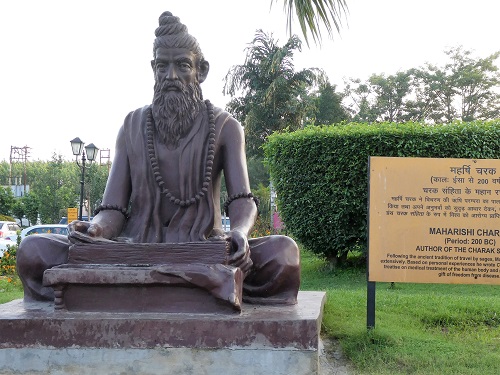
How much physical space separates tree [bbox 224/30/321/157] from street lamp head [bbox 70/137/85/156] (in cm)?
787

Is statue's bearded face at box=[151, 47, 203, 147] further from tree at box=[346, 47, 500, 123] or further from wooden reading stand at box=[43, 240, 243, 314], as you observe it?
tree at box=[346, 47, 500, 123]

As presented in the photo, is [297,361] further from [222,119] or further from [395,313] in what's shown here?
[395,313]

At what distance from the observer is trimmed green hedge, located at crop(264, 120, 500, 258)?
399 inches

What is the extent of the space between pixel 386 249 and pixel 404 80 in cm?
3035

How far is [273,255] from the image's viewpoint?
406 centimetres

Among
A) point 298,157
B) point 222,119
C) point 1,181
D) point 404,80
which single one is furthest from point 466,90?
point 1,181

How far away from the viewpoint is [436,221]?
5.13 metres

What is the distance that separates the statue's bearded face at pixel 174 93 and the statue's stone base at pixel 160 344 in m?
1.40

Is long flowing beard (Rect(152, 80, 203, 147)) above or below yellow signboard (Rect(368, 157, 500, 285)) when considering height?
above

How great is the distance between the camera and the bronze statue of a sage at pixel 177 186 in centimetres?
412

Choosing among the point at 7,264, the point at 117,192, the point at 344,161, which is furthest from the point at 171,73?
the point at 7,264

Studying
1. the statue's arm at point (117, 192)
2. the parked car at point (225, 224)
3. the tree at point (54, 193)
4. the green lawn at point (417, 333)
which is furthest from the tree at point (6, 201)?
the statue's arm at point (117, 192)

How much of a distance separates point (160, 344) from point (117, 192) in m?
1.33

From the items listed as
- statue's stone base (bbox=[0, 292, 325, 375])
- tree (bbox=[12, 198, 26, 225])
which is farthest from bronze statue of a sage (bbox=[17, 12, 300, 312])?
tree (bbox=[12, 198, 26, 225])
